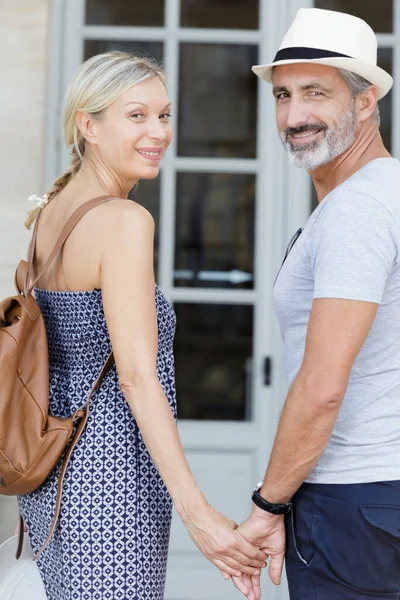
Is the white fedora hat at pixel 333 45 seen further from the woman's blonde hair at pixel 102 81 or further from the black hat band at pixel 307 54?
the woman's blonde hair at pixel 102 81

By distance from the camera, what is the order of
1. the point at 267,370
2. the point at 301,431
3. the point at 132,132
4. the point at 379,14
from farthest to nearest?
1. the point at 379,14
2. the point at 267,370
3. the point at 132,132
4. the point at 301,431

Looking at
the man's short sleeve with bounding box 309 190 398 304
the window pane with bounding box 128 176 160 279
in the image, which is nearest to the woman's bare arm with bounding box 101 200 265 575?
the man's short sleeve with bounding box 309 190 398 304

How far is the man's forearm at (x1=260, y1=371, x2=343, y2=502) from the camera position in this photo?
5.65ft

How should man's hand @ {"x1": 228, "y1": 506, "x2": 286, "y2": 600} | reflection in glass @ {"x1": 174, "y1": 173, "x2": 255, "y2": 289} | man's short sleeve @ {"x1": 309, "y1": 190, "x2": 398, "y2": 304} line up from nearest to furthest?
man's short sleeve @ {"x1": 309, "y1": 190, "x2": 398, "y2": 304} → man's hand @ {"x1": 228, "y1": 506, "x2": 286, "y2": 600} → reflection in glass @ {"x1": 174, "y1": 173, "x2": 255, "y2": 289}

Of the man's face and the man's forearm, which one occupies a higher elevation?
the man's face

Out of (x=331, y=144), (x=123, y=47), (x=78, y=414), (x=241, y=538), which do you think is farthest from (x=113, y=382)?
(x=123, y=47)

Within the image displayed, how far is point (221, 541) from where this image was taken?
1934 millimetres

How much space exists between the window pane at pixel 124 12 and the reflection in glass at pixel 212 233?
0.72m

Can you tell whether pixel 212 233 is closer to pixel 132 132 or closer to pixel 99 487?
pixel 132 132

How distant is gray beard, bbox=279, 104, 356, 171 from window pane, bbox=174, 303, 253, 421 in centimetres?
197

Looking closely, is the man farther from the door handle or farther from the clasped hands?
the door handle

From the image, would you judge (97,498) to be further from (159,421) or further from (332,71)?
(332,71)

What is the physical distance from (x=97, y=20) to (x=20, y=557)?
2.54 meters

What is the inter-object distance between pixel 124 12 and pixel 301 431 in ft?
8.92
